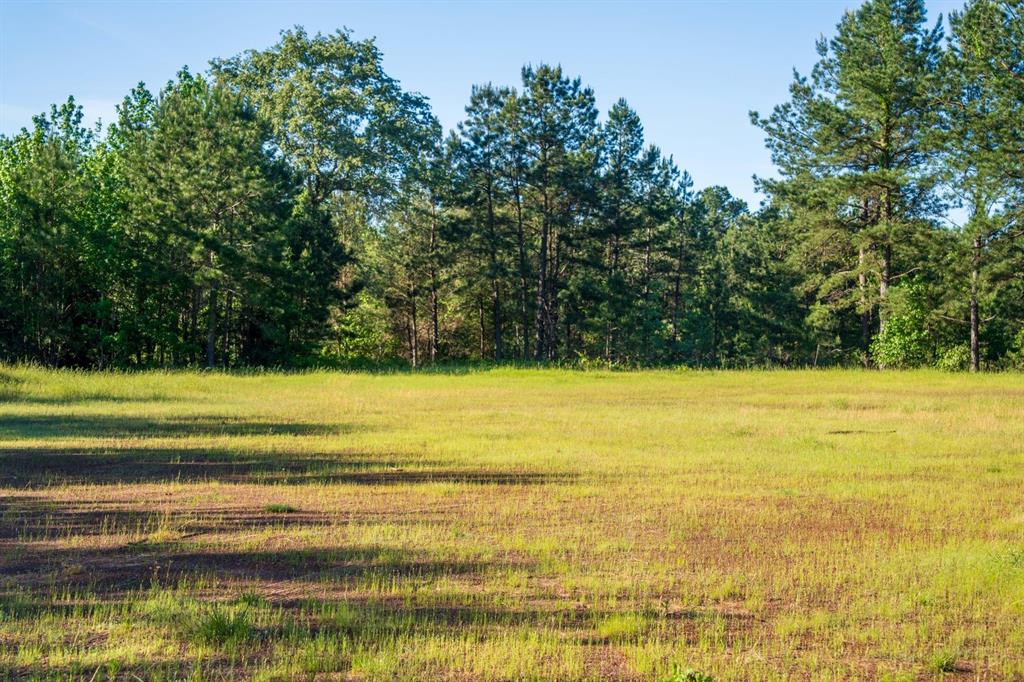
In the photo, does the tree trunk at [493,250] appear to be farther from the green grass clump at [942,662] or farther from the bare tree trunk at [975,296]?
the green grass clump at [942,662]

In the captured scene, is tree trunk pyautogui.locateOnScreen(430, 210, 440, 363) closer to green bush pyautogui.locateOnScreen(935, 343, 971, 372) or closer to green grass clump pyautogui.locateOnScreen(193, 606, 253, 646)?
green bush pyautogui.locateOnScreen(935, 343, 971, 372)

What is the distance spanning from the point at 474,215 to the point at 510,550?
51222 mm

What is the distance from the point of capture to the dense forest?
45.2 meters

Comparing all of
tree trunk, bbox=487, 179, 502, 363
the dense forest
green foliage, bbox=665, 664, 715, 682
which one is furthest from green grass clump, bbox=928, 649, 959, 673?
tree trunk, bbox=487, 179, 502, 363

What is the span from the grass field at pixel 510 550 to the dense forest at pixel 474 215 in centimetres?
2473

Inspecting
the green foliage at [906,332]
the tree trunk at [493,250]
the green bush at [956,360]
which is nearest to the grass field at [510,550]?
the green bush at [956,360]

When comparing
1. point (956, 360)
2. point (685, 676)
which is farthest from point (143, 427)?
point (956, 360)

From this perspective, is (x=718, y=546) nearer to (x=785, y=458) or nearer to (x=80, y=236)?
(x=785, y=458)

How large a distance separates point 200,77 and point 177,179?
1227 cm

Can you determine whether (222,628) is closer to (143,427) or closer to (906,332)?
(143,427)

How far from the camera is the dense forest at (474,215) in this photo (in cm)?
4516

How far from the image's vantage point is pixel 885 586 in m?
9.11

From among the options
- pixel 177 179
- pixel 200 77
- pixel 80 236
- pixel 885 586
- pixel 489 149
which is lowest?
pixel 885 586

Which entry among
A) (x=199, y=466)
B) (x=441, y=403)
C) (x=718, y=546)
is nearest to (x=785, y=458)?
(x=718, y=546)
